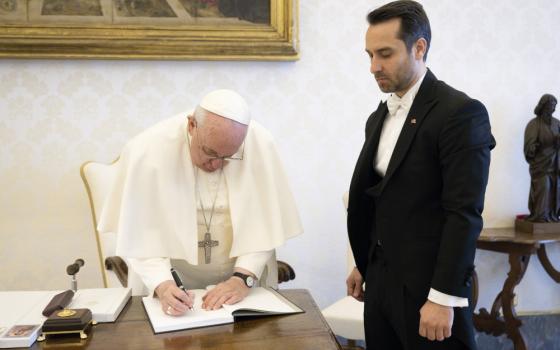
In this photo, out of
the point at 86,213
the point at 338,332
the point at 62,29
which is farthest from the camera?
the point at 86,213

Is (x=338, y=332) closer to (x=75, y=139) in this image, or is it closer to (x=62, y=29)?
(x=75, y=139)

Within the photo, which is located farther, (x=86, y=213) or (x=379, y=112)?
(x=86, y=213)

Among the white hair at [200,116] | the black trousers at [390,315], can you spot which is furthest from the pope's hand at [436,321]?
the white hair at [200,116]

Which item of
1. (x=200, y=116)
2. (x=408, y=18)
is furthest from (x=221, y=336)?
(x=408, y=18)

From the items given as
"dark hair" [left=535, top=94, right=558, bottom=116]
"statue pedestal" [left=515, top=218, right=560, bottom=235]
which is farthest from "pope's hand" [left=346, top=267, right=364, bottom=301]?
"dark hair" [left=535, top=94, right=558, bottom=116]

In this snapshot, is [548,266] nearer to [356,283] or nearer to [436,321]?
[356,283]

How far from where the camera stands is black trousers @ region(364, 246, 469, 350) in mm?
1938

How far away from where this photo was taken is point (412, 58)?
1.93 meters

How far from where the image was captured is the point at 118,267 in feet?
9.90

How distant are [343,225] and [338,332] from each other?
40.6 inches

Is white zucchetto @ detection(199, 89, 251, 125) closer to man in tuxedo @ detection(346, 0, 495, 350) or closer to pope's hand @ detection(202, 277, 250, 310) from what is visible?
man in tuxedo @ detection(346, 0, 495, 350)

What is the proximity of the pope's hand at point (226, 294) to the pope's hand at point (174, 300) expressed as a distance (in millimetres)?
63

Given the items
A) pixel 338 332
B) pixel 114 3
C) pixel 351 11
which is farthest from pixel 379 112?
pixel 114 3

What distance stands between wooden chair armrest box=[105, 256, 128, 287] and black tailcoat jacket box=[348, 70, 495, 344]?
1496 mm
